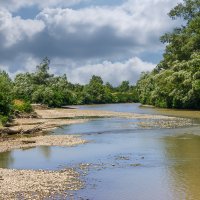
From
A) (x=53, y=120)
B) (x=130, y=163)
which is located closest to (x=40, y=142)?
(x=130, y=163)

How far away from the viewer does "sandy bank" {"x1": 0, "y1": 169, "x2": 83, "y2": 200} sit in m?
17.0

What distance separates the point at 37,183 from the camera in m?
18.8

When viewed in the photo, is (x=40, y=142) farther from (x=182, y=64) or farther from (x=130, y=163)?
(x=182, y=64)

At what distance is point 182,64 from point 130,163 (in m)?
58.8

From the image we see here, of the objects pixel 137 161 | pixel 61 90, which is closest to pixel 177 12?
pixel 61 90

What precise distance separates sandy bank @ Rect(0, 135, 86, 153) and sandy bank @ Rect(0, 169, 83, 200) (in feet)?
31.5

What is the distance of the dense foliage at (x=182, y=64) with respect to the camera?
7512 cm

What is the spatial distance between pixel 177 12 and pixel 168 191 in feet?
238

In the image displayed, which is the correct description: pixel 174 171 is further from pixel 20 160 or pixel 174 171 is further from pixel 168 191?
pixel 20 160

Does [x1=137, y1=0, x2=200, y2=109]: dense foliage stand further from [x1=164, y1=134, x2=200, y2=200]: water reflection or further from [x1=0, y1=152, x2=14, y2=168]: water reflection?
[x1=0, y1=152, x2=14, y2=168]: water reflection

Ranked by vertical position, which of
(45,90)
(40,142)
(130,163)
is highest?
(45,90)

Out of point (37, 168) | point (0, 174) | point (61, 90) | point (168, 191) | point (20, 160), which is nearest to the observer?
point (168, 191)

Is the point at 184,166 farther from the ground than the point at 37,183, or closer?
farther from the ground

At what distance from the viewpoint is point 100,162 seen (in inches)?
972
